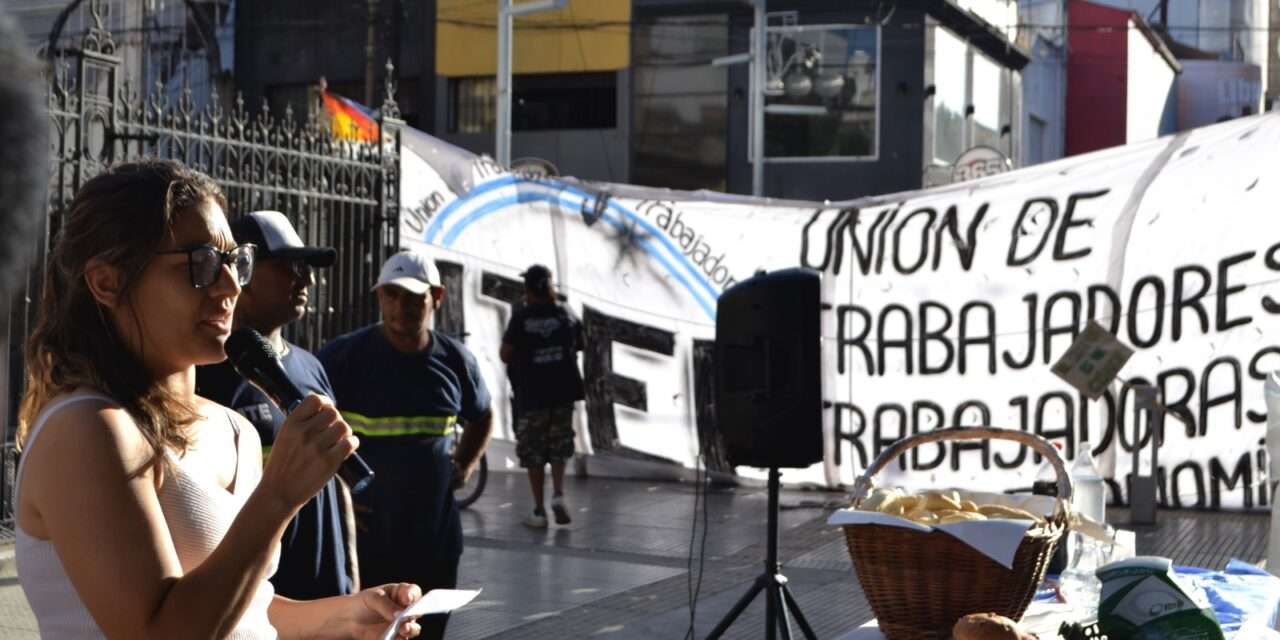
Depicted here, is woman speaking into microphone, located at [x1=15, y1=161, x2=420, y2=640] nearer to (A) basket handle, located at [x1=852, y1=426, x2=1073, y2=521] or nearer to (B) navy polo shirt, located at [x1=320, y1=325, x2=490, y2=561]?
(A) basket handle, located at [x1=852, y1=426, x2=1073, y2=521]

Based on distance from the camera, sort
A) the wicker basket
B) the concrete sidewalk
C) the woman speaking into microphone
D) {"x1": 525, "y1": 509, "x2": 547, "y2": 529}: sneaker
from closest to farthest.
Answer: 1. the woman speaking into microphone
2. the wicker basket
3. the concrete sidewalk
4. {"x1": 525, "y1": 509, "x2": 547, "y2": 529}: sneaker

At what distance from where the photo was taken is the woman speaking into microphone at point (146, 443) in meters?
2.04

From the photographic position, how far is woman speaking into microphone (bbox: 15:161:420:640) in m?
2.04

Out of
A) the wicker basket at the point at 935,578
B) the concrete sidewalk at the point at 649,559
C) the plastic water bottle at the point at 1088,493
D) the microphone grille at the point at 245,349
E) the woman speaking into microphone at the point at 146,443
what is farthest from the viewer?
the concrete sidewalk at the point at 649,559

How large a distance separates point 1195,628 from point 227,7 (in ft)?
100

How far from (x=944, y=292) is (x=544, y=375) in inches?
135

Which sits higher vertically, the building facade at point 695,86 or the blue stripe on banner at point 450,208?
the building facade at point 695,86

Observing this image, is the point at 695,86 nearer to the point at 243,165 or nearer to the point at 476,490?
the point at 476,490

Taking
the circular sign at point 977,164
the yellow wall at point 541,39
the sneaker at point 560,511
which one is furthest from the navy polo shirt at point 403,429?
the yellow wall at point 541,39

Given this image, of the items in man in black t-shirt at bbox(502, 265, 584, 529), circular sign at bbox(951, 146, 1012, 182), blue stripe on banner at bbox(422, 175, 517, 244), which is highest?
circular sign at bbox(951, 146, 1012, 182)

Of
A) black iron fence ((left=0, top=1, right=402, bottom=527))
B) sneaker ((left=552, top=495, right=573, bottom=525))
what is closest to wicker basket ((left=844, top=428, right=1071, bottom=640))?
black iron fence ((left=0, top=1, right=402, bottom=527))

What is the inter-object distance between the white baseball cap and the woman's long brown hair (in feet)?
11.0

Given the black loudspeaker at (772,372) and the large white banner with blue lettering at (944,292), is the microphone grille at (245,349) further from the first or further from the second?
the large white banner with blue lettering at (944,292)

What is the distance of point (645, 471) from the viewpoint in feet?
46.5
